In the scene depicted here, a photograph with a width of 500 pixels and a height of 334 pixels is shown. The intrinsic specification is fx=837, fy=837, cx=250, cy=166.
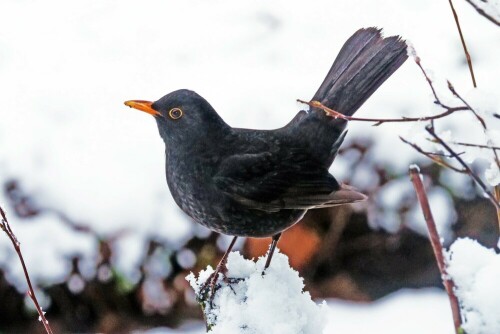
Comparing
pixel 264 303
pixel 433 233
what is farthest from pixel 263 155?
pixel 433 233

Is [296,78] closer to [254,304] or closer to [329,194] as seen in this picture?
[329,194]

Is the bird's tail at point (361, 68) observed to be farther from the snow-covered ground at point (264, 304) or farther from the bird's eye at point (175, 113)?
the snow-covered ground at point (264, 304)

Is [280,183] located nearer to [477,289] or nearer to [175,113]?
[175,113]

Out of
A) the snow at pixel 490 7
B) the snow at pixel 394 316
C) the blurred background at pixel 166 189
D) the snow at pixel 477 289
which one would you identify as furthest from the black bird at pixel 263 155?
the snow at pixel 394 316

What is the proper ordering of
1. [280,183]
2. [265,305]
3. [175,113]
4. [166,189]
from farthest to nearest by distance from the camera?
[166,189], [280,183], [175,113], [265,305]

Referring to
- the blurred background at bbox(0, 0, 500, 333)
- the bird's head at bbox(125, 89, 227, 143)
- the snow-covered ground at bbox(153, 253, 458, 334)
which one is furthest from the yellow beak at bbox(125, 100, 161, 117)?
the blurred background at bbox(0, 0, 500, 333)

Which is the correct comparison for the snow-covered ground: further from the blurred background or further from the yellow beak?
the blurred background
